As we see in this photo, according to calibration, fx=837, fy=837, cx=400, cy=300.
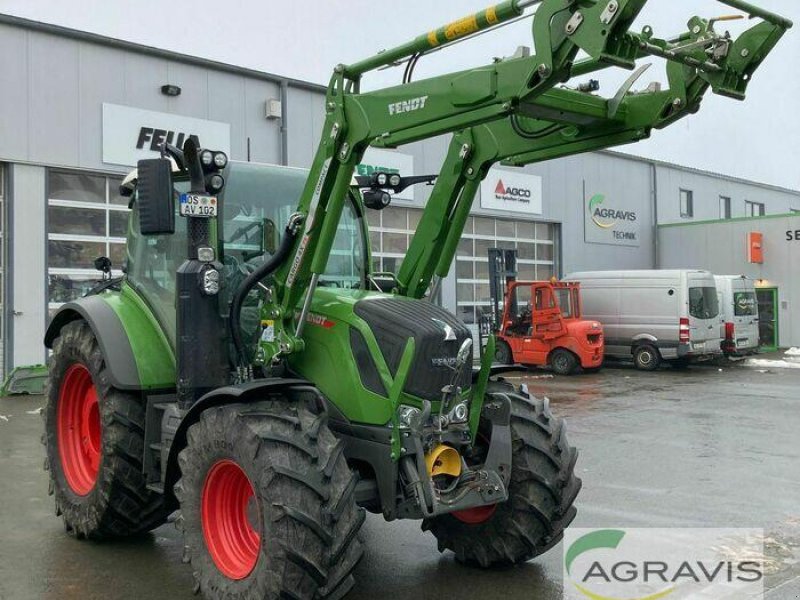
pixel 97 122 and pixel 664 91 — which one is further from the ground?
pixel 97 122

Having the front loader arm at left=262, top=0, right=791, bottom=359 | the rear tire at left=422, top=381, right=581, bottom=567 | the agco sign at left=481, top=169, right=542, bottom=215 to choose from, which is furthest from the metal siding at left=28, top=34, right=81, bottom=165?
the rear tire at left=422, top=381, right=581, bottom=567

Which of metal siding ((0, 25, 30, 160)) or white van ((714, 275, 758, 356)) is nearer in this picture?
metal siding ((0, 25, 30, 160))

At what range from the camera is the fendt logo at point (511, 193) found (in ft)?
76.6

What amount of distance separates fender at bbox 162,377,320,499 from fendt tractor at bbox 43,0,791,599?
0.04ft

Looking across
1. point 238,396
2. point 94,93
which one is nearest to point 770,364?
point 94,93

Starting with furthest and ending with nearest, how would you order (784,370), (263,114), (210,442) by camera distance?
(784,370)
(263,114)
(210,442)

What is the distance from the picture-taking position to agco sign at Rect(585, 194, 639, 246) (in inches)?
1054

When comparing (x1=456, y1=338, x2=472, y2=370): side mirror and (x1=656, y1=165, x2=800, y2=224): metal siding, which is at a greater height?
(x1=656, y1=165, x2=800, y2=224): metal siding

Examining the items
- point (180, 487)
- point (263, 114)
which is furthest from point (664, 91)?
point (263, 114)

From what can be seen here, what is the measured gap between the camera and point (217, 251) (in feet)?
16.9

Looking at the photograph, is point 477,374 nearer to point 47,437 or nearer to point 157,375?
point 157,375

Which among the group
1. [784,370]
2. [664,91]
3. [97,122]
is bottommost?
[784,370]

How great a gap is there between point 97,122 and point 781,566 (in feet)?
45.9
